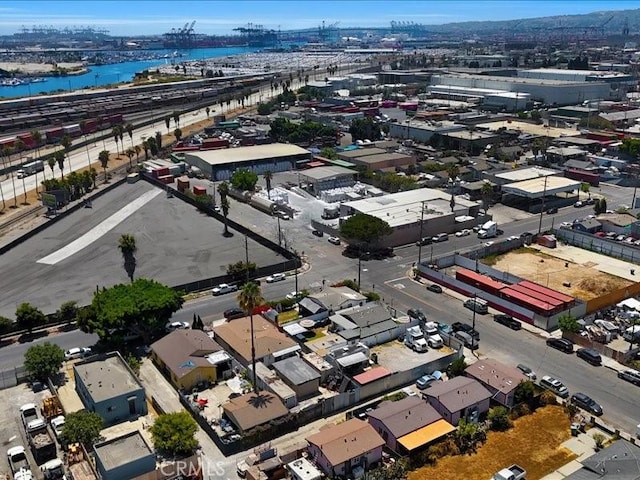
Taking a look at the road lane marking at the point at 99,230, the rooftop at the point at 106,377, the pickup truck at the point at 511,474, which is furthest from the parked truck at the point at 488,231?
the road lane marking at the point at 99,230

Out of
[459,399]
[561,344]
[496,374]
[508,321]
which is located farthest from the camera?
[508,321]

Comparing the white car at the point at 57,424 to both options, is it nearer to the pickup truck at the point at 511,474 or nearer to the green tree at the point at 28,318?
the green tree at the point at 28,318

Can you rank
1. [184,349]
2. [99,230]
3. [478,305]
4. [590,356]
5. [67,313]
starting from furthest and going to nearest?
[99,230], [478,305], [67,313], [590,356], [184,349]

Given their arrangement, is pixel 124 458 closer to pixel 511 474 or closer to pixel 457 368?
A: pixel 511 474

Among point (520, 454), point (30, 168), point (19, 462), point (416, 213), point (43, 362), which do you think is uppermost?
point (416, 213)

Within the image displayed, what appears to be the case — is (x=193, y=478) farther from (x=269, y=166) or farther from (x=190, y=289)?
(x=269, y=166)

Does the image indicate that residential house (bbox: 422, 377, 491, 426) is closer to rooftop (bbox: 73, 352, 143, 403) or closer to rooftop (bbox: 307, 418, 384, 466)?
rooftop (bbox: 307, 418, 384, 466)

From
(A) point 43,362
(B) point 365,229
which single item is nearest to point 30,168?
(B) point 365,229
